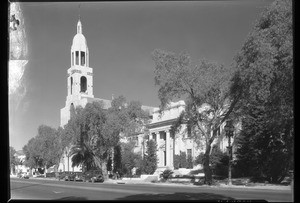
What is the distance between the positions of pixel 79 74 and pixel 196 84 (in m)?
9.20

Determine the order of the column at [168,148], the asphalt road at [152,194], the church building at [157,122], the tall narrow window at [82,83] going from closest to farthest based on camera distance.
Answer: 1. the asphalt road at [152,194]
2. the church building at [157,122]
3. the tall narrow window at [82,83]
4. the column at [168,148]

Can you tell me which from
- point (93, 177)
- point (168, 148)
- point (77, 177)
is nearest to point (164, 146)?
point (168, 148)

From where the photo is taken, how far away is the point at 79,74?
91.8ft

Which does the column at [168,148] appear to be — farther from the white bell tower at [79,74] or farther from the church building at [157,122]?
the white bell tower at [79,74]

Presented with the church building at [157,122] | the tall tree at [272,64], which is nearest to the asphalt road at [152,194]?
the tall tree at [272,64]

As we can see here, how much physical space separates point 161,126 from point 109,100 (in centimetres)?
1262

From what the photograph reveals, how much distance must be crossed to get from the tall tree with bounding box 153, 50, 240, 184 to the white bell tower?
4763 mm

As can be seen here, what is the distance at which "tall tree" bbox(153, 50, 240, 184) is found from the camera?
2384 cm

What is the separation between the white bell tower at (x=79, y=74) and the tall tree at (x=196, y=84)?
188 inches

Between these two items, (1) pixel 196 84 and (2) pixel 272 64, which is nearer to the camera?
(2) pixel 272 64

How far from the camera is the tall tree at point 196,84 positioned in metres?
23.8

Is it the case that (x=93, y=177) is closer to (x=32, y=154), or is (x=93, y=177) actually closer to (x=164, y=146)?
(x=32, y=154)
